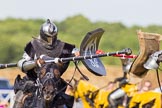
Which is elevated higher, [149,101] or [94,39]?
[94,39]

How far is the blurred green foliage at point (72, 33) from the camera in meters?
47.4

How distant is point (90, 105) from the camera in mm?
21281

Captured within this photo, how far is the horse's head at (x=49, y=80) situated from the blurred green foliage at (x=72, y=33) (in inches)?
1198

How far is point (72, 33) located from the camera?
55.3 m

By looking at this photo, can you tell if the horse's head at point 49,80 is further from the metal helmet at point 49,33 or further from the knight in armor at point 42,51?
the metal helmet at point 49,33

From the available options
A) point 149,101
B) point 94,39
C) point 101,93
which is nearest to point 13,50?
point 101,93

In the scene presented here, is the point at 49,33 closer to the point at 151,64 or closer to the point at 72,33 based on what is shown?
the point at 151,64

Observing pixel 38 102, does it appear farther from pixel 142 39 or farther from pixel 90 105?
pixel 90 105

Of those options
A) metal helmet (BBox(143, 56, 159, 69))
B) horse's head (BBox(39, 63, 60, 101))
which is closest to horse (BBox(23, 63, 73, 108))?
horse's head (BBox(39, 63, 60, 101))

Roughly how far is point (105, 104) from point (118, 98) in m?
0.47

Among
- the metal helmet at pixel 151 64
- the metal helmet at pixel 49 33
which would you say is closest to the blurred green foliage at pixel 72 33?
the metal helmet at pixel 49 33

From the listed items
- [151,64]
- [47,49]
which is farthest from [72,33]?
[151,64]

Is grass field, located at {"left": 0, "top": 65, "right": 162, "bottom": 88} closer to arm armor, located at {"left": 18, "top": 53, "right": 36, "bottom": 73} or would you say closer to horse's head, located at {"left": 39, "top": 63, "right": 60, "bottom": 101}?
arm armor, located at {"left": 18, "top": 53, "right": 36, "bottom": 73}

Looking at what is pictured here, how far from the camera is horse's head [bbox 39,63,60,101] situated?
13875 mm
